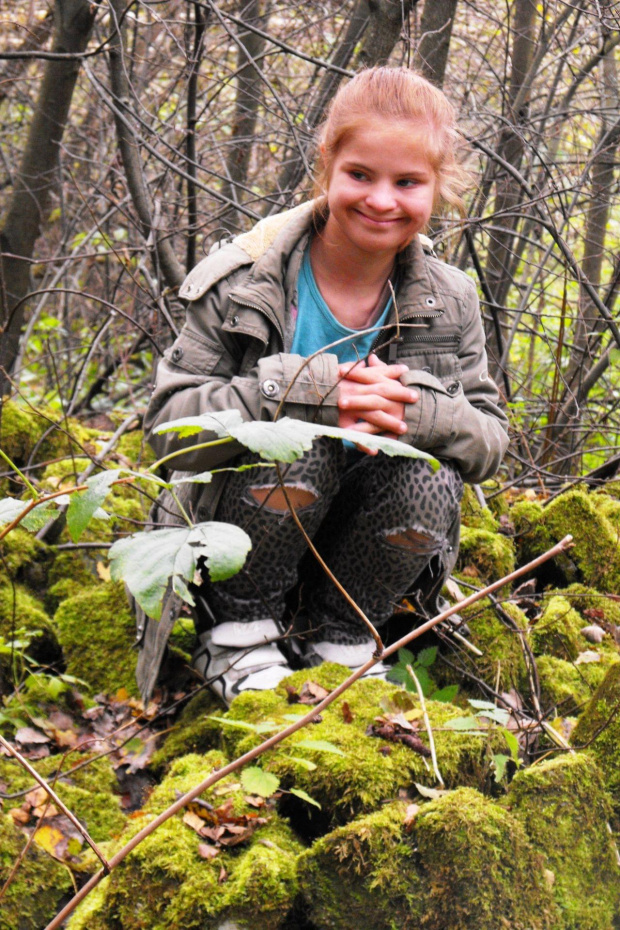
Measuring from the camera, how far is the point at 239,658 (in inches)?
102

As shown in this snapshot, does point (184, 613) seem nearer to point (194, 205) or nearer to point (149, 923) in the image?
point (149, 923)

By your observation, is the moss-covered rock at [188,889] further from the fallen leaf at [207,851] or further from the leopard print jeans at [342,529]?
the leopard print jeans at [342,529]

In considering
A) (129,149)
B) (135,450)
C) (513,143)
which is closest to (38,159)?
(129,149)

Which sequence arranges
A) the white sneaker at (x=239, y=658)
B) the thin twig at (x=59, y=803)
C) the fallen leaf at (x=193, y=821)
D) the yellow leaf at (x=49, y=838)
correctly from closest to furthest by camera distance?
the thin twig at (x=59, y=803)
the fallen leaf at (x=193, y=821)
the yellow leaf at (x=49, y=838)
the white sneaker at (x=239, y=658)

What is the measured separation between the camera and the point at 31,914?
1.88 m

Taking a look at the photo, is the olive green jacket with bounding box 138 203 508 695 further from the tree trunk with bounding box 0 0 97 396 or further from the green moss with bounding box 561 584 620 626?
the tree trunk with bounding box 0 0 97 396

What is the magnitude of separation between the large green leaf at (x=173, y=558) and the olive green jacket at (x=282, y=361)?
1178 millimetres

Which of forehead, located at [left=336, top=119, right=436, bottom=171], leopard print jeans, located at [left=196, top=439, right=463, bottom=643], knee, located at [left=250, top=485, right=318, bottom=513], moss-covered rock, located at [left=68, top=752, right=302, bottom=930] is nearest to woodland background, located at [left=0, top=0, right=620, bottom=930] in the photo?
moss-covered rock, located at [left=68, top=752, right=302, bottom=930]

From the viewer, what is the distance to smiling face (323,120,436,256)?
235 cm

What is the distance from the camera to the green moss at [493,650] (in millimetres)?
2787

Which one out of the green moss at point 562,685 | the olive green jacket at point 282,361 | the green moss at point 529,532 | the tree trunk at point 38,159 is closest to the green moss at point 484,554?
the green moss at point 529,532

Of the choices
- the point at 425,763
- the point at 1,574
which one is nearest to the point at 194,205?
the point at 1,574

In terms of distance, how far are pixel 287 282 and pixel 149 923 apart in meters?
1.67

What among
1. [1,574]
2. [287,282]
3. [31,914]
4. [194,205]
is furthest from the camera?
[194,205]
